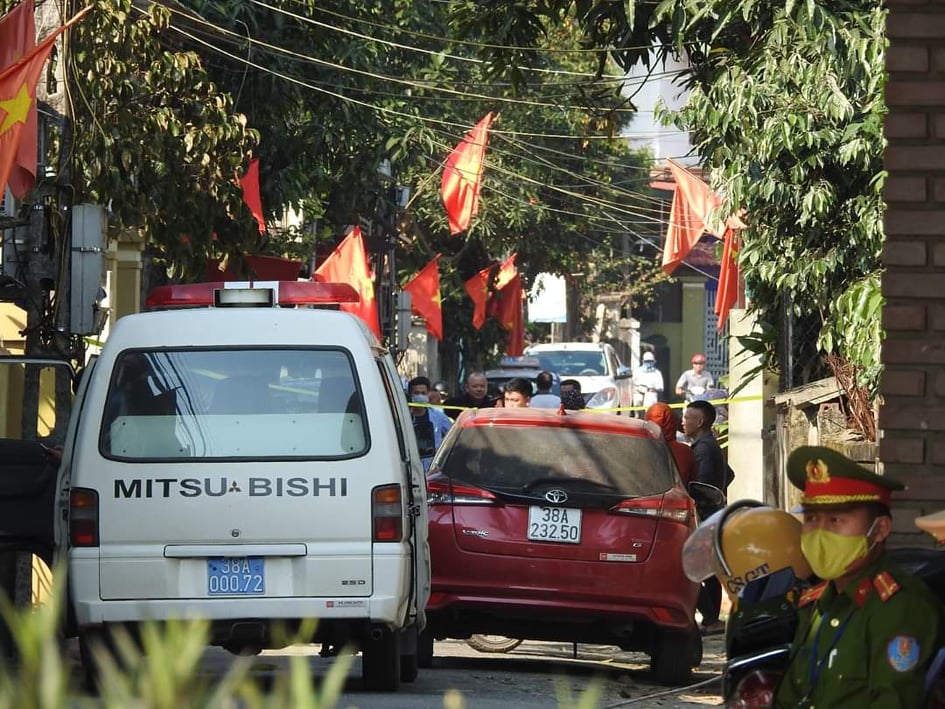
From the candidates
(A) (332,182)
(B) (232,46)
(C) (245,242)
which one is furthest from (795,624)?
(A) (332,182)

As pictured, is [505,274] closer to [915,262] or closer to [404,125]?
[404,125]

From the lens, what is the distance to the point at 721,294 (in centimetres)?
2017

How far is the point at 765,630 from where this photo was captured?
467 cm

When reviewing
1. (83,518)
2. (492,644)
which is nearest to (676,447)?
(492,644)

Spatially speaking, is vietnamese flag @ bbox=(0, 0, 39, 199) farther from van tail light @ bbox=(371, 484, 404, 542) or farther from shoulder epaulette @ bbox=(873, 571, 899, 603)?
shoulder epaulette @ bbox=(873, 571, 899, 603)

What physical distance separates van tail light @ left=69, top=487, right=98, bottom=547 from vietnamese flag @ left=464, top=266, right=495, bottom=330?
28.4 metres

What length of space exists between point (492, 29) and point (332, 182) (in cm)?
1345

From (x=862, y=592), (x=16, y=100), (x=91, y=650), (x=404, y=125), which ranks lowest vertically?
(x=91, y=650)

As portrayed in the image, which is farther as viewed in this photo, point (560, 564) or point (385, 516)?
point (560, 564)

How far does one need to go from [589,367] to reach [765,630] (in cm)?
3482

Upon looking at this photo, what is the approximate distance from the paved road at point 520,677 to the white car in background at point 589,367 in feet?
80.8

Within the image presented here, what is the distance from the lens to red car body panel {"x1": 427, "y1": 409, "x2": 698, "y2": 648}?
385 inches

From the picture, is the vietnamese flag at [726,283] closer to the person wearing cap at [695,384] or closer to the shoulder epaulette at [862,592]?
the person wearing cap at [695,384]

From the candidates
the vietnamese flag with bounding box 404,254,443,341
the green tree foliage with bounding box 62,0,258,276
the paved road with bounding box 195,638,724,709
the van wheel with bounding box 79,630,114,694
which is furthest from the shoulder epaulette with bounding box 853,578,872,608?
the vietnamese flag with bounding box 404,254,443,341
